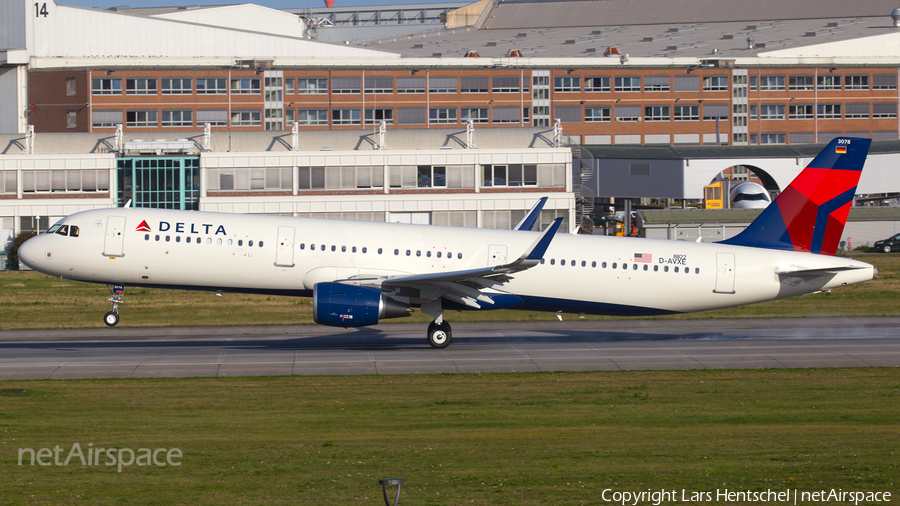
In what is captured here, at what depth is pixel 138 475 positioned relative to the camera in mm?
14797

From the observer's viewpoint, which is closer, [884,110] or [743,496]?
[743,496]

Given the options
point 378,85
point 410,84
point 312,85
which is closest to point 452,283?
point 378,85

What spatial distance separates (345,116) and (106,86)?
3098cm

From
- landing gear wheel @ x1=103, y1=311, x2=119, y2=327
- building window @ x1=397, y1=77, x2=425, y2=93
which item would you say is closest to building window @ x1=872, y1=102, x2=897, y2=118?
building window @ x1=397, y1=77, x2=425, y2=93

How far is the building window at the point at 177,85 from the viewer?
11319 cm

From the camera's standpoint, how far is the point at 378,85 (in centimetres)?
11938

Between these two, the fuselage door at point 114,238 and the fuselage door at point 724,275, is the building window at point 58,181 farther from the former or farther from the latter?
the fuselage door at point 724,275

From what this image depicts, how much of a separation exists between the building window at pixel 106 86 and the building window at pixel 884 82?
348 feet

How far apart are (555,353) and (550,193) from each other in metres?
33.5

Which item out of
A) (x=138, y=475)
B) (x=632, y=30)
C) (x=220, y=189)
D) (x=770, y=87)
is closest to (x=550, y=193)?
A: (x=220, y=189)

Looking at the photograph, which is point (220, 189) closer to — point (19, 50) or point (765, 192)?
point (765, 192)

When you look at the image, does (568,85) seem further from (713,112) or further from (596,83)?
(713,112)

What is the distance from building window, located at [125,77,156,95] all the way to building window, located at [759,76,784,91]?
3365 inches

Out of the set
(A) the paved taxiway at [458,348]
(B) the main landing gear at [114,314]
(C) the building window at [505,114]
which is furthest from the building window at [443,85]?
(B) the main landing gear at [114,314]
